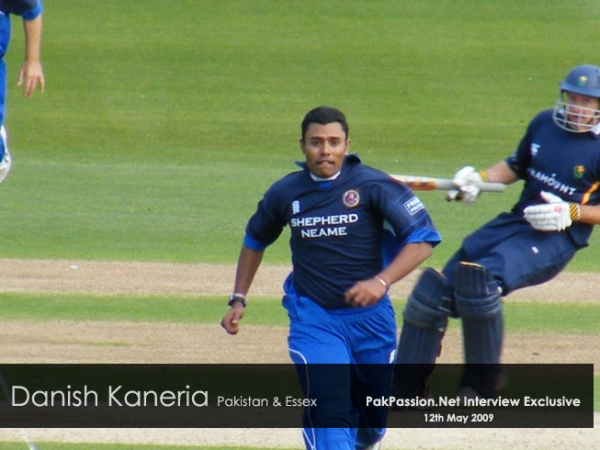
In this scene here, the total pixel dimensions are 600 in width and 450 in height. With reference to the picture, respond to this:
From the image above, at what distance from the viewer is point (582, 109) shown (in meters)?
7.25

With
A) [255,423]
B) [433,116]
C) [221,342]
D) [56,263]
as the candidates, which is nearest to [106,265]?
[56,263]

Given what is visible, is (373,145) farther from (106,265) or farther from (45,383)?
(45,383)

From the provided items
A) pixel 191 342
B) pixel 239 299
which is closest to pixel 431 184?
pixel 239 299

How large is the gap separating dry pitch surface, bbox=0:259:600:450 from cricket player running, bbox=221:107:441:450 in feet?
3.31

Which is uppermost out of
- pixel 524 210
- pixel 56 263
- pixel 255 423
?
pixel 524 210

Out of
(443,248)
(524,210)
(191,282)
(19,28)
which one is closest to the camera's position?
(524,210)

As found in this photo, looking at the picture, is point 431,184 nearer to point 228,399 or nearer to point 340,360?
point 340,360

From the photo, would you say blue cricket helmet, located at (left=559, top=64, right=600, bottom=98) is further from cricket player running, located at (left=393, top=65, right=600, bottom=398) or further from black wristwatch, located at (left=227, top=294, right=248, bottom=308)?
black wristwatch, located at (left=227, top=294, right=248, bottom=308)

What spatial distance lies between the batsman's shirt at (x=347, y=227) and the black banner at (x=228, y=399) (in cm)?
101

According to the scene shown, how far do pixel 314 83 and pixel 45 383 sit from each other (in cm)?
1909

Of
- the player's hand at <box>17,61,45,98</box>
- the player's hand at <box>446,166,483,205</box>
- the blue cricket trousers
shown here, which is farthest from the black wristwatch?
the player's hand at <box>17,61,45,98</box>

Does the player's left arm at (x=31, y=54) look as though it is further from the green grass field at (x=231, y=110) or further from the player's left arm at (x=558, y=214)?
the player's left arm at (x=558, y=214)

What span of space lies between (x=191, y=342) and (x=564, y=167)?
336cm

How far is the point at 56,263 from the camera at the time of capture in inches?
476
